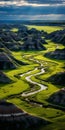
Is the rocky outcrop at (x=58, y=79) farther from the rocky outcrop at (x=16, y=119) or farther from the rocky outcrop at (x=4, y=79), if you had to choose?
the rocky outcrop at (x=16, y=119)

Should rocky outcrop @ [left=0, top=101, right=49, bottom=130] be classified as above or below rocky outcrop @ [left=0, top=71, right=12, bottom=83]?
below

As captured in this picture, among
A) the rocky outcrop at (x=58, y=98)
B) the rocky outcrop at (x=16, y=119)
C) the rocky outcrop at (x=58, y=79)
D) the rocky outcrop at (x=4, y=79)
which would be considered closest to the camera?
the rocky outcrop at (x=16, y=119)

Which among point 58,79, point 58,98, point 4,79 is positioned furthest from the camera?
point 4,79

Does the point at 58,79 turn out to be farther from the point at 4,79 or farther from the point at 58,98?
the point at 58,98

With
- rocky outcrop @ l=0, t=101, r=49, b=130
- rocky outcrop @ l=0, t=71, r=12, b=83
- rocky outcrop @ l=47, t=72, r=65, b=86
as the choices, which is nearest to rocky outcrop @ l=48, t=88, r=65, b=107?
rocky outcrop @ l=0, t=101, r=49, b=130

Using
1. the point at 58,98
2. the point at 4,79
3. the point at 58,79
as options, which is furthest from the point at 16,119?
the point at 4,79

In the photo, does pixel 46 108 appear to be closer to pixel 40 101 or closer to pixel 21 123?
pixel 40 101

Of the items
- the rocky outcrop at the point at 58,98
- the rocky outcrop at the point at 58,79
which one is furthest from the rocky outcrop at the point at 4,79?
the rocky outcrop at the point at 58,98

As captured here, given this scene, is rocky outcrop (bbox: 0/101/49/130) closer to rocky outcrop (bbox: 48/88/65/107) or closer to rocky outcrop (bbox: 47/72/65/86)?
rocky outcrop (bbox: 48/88/65/107)
